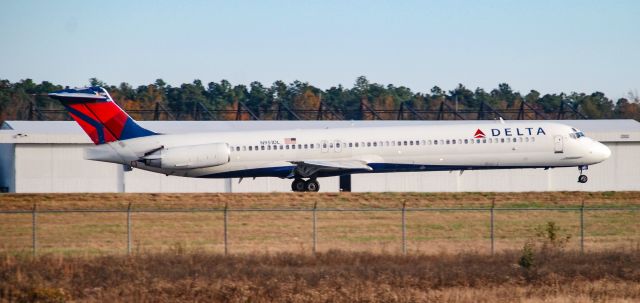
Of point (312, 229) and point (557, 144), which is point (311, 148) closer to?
point (312, 229)

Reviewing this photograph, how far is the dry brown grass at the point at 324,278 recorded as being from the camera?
24234 millimetres

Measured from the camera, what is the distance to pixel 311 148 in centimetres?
4847

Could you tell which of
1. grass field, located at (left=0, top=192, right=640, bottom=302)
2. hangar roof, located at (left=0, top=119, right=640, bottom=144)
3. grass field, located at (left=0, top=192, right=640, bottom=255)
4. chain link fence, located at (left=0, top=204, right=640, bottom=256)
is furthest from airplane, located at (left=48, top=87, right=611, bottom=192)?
hangar roof, located at (left=0, top=119, right=640, bottom=144)

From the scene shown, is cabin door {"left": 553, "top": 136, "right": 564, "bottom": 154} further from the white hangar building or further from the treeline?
the treeline

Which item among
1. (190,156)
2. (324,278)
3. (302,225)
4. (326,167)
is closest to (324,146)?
(326,167)

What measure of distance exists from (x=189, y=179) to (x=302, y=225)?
20.6 m

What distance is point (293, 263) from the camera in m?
29.5

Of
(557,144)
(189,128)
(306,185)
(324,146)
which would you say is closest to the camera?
(324,146)

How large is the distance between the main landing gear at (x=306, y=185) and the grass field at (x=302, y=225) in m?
2.43

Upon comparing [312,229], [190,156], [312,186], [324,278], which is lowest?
[324,278]

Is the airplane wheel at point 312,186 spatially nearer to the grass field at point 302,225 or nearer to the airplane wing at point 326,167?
the airplane wing at point 326,167

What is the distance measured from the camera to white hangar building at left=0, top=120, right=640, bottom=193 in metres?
57.2

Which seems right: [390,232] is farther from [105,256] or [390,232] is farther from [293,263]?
[105,256]

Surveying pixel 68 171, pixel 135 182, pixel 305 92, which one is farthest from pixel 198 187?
pixel 305 92
